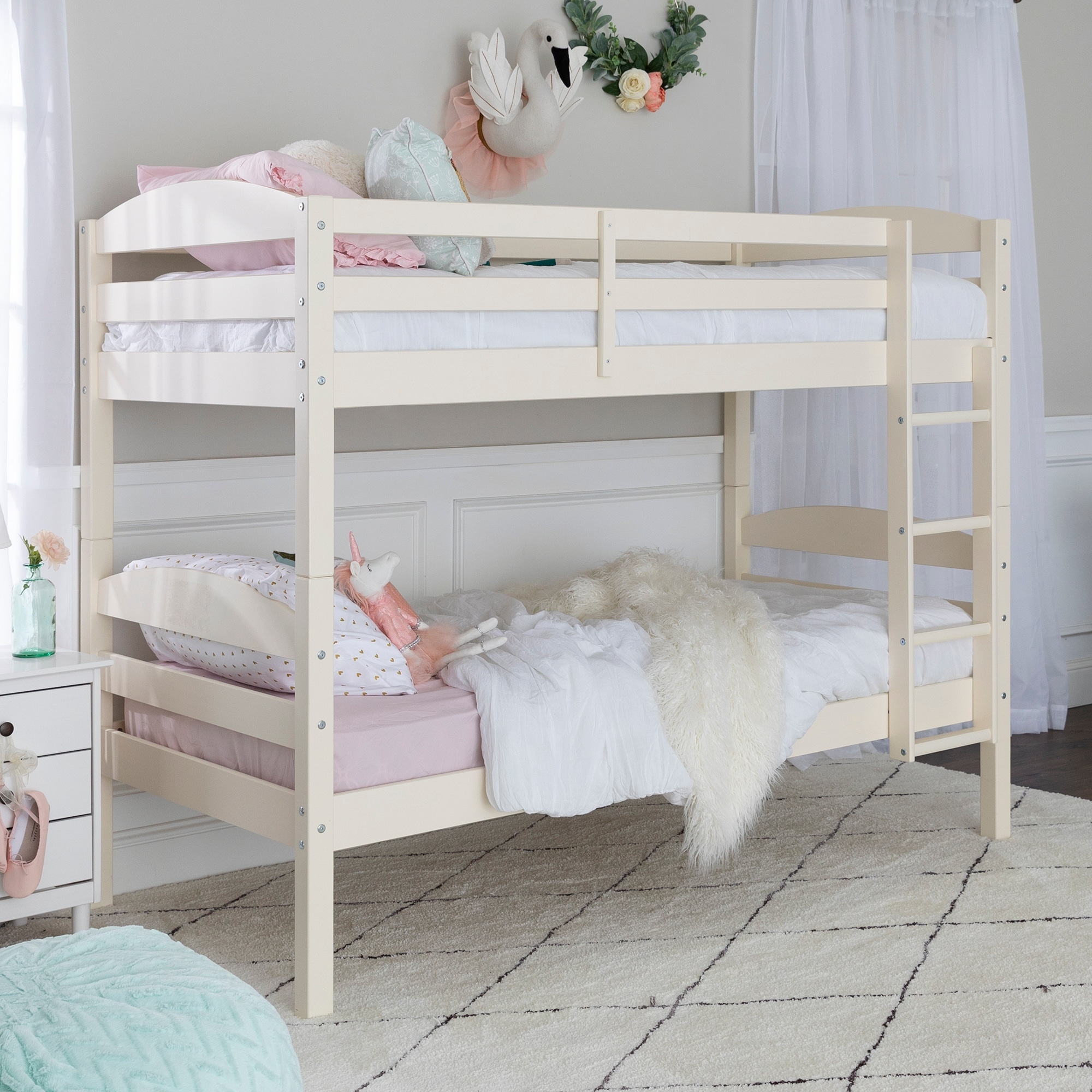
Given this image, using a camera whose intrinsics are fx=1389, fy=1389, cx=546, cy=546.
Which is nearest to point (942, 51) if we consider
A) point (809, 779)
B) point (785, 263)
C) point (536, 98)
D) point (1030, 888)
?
point (785, 263)

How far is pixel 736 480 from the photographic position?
386 centimetres

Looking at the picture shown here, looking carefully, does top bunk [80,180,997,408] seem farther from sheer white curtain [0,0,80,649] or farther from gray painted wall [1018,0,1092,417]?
gray painted wall [1018,0,1092,417]

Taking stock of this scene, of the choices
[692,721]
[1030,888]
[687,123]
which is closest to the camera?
[692,721]

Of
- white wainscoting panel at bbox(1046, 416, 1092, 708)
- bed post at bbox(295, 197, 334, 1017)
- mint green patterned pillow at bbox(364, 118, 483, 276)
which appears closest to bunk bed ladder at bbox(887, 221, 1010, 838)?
mint green patterned pillow at bbox(364, 118, 483, 276)

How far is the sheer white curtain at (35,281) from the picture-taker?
8.63ft

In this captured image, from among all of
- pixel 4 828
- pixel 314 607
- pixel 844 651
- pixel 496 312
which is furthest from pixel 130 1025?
pixel 844 651

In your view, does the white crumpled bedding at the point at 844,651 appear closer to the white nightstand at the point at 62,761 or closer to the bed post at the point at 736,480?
the bed post at the point at 736,480

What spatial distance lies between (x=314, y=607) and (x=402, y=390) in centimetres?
38

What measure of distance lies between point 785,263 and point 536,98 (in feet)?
3.23

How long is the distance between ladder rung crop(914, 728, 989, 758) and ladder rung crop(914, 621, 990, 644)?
21 centimetres

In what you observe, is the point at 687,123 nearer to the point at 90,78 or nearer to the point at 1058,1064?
the point at 90,78

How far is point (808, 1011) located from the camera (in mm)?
2295

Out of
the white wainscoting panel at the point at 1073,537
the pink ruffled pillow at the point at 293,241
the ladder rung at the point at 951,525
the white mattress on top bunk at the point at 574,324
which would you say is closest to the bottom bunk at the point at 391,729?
the ladder rung at the point at 951,525

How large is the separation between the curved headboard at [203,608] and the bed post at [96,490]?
1.8 inches
